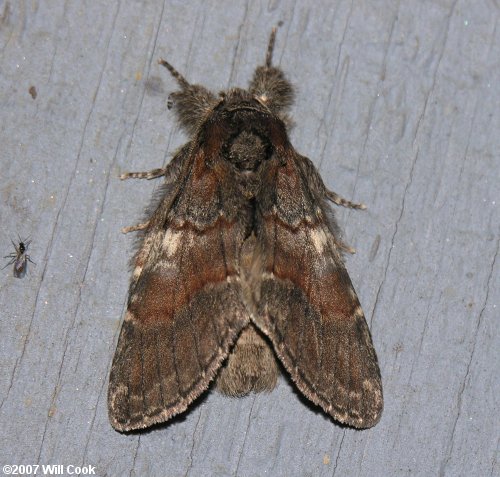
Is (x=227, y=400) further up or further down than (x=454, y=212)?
further down

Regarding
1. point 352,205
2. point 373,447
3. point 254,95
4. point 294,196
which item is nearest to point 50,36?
point 254,95

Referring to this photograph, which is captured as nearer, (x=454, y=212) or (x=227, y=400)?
(x=227, y=400)

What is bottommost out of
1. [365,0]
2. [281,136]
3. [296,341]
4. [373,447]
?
[373,447]

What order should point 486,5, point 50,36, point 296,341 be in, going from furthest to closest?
1. point 486,5
2. point 50,36
3. point 296,341

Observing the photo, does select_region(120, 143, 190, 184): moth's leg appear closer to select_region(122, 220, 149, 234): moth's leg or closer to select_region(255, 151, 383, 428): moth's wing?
select_region(122, 220, 149, 234): moth's leg

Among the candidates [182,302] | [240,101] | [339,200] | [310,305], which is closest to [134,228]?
[182,302]

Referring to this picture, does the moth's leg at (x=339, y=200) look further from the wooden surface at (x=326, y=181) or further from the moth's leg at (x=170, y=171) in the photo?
the moth's leg at (x=170, y=171)

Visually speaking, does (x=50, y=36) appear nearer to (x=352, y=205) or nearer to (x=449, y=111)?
(x=352, y=205)
